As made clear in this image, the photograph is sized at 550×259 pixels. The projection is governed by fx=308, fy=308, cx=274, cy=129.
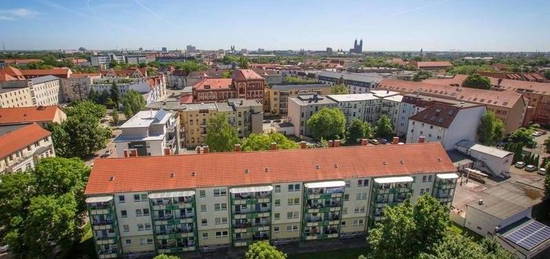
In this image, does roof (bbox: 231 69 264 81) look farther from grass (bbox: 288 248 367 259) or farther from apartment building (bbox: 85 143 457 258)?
grass (bbox: 288 248 367 259)

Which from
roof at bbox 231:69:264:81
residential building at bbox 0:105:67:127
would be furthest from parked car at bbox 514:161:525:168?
residential building at bbox 0:105:67:127

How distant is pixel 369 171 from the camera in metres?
44.2

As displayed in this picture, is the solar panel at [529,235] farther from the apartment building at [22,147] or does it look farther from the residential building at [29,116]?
the residential building at [29,116]

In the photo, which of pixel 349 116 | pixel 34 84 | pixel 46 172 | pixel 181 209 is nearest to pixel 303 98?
pixel 349 116

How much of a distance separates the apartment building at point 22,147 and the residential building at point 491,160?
9386 cm

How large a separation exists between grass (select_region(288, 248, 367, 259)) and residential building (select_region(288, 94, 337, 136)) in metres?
52.8

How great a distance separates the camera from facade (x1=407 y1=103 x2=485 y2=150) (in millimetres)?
74062

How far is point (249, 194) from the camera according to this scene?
134 ft

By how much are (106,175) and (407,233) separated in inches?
1445

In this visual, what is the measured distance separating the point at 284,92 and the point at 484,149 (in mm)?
66004

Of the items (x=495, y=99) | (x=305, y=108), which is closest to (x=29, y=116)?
(x=305, y=108)

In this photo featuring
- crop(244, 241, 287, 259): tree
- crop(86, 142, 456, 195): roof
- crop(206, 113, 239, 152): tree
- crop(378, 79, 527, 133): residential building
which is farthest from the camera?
crop(378, 79, 527, 133): residential building

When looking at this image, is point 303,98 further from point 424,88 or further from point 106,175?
point 106,175

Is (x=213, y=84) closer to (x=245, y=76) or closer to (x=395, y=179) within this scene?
(x=245, y=76)
